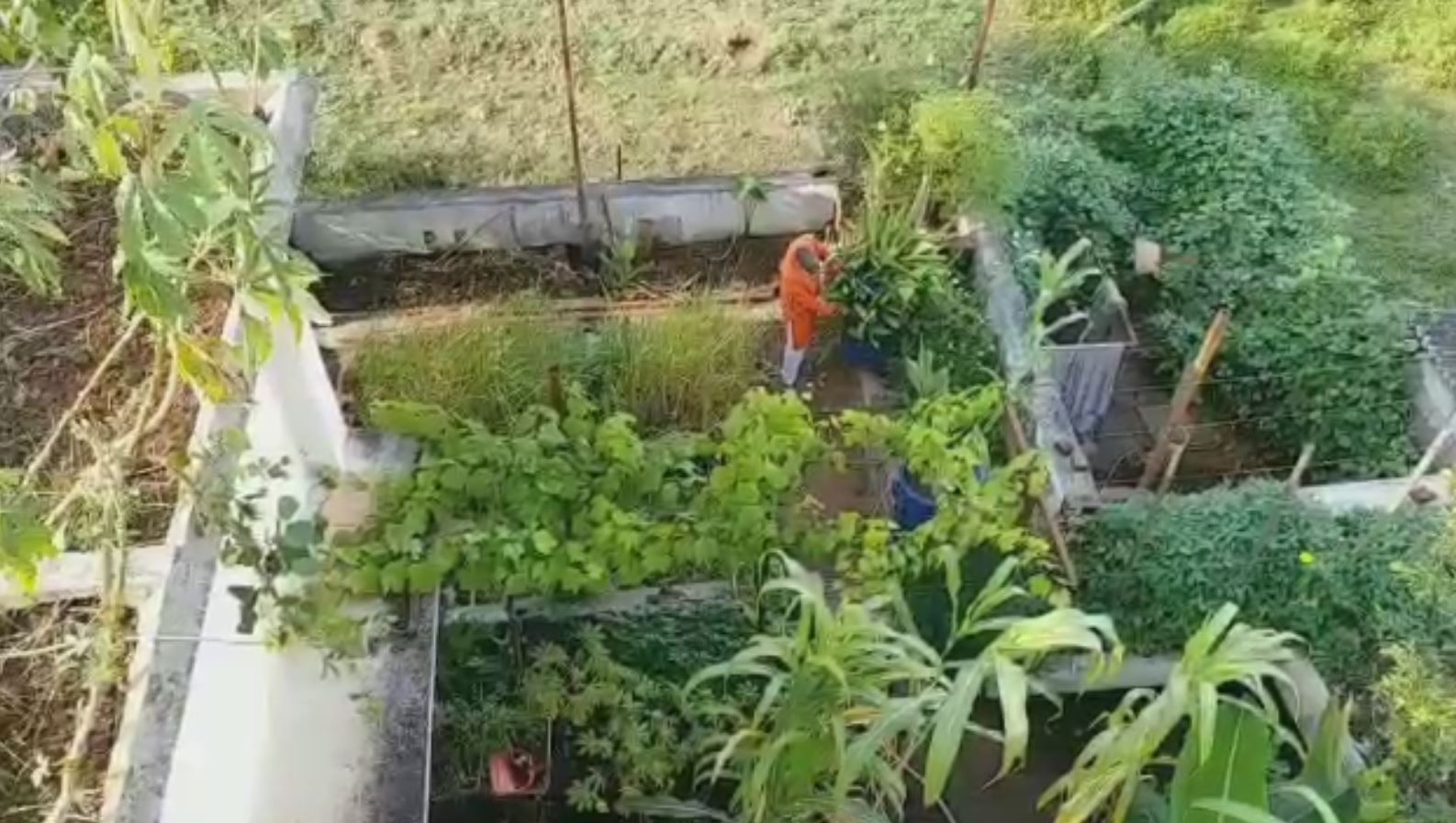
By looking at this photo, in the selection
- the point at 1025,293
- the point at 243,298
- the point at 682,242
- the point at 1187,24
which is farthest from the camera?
the point at 1187,24

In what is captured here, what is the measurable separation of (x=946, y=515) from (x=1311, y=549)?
105 centimetres

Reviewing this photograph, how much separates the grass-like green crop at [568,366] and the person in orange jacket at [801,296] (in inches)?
6.3

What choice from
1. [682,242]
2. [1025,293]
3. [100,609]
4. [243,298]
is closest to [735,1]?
[682,242]

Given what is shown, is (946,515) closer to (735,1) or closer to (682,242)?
(682,242)

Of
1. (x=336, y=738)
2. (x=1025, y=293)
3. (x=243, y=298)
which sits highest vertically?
(x=1025, y=293)

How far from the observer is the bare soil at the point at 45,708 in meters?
2.02

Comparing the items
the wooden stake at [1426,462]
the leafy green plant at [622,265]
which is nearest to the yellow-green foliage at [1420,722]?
the wooden stake at [1426,462]

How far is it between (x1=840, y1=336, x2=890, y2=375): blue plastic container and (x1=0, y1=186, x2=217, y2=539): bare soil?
2.48 meters

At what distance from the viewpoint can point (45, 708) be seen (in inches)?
83.4

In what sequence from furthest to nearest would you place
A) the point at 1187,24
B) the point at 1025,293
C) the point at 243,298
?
the point at 1187,24
the point at 1025,293
the point at 243,298

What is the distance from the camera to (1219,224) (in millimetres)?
5016

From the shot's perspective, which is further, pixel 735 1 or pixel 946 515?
pixel 735 1

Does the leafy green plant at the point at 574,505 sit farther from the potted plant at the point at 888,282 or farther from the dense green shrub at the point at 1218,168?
the dense green shrub at the point at 1218,168

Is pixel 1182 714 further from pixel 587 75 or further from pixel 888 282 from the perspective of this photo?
pixel 587 75
